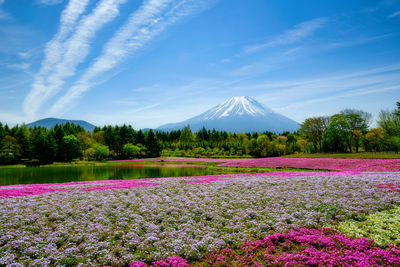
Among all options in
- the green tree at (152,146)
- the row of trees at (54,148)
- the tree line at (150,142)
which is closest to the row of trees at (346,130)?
the tree line at (150,142)

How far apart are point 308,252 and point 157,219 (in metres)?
7.55

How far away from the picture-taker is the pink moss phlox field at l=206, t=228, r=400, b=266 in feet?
25.2

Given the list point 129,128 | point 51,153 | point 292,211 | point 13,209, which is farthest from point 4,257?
point 129,128

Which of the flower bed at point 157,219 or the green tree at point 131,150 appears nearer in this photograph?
the flower bed at point 157,219

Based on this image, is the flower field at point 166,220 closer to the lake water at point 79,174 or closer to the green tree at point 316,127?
the lake water at point 79,174

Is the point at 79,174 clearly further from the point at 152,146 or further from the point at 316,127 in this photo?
the point at 316,127

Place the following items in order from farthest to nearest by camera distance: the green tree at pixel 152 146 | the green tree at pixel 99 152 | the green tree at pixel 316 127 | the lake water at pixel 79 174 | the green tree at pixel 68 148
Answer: the green tree at pixel 152 146 → the green tree at pixel 316 127 → the green tree at pixel 99 152 → the green tree at pixel 68 148 → the lake water at pixel 79 174

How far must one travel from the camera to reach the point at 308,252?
327 inches

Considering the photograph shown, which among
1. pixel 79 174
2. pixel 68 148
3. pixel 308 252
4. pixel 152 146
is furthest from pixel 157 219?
pixel 152 146

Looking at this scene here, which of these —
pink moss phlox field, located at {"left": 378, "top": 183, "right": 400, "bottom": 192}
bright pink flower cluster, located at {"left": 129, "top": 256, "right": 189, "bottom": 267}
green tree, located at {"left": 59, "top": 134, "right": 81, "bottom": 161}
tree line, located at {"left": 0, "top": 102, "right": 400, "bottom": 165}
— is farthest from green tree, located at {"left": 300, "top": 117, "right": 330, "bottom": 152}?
green tree, located at {"left": 59, "top": 134, "right": 81, "bottom": 161}

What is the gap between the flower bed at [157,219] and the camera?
8.64 m

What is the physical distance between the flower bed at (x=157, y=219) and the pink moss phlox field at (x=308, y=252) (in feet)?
2.09

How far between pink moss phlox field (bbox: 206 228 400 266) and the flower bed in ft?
2.09

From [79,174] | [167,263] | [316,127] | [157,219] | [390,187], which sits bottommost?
[79,174]
